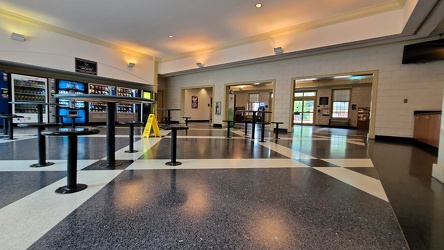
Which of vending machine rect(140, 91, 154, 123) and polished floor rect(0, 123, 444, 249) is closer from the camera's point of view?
polished floor rect(0, 123, 444, 249)

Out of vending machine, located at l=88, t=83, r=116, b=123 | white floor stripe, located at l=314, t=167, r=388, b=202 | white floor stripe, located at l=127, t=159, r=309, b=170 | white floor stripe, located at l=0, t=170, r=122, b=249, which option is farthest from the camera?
vending machine, located at l=88, t=83, r=116, b=123

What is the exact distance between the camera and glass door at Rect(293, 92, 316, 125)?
13713 mm

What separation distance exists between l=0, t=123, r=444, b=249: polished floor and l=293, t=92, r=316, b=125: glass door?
12.1m

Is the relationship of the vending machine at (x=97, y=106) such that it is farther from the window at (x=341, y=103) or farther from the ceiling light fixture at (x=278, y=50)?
the window at (x=341, y=103)

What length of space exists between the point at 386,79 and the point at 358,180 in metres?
5.15

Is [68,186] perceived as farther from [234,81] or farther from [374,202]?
[234,81]

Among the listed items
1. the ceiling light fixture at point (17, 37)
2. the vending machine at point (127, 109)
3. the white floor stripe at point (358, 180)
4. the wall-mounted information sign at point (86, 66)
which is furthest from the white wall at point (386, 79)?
the ceiling light fixture at point (17, 37)

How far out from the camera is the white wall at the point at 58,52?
5770 millimetres

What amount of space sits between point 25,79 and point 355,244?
8937 millimetres

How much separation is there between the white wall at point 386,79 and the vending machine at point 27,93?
8.26 m

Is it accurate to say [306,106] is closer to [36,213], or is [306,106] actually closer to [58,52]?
[58,52]

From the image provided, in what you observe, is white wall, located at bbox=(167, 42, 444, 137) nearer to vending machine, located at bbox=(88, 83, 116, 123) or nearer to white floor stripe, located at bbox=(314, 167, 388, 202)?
white floor stripe, located at bbox=(314, 167, 388, 202)

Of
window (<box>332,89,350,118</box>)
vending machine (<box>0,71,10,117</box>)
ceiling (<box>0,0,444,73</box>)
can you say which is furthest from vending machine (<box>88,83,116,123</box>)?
window (<box>332,89,350,118</box>)

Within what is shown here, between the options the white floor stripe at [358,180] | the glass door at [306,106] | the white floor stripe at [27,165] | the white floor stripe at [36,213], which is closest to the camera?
the white floor stripe at [36,213]
